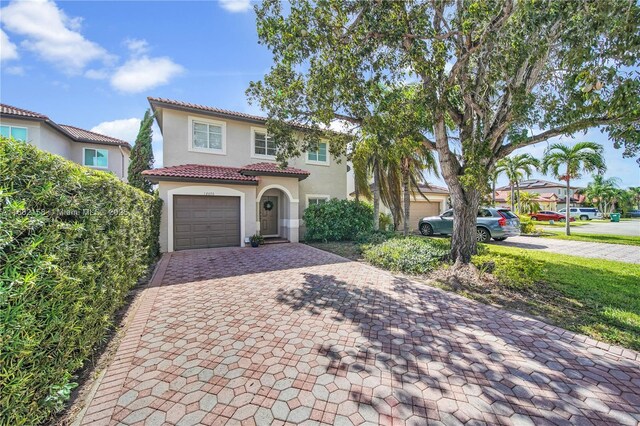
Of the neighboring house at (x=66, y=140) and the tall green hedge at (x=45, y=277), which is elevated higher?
the neighboring house at (x=66, y=140)

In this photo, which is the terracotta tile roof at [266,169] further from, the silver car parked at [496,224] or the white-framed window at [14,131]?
the white-framed window at [14,131]

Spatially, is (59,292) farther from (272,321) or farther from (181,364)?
(272,321)

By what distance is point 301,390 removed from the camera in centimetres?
308

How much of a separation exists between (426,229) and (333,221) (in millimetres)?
7516

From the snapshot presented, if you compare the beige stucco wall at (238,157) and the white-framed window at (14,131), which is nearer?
the beige stucco wall at (238,157)

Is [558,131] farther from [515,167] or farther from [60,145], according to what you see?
[60,145]

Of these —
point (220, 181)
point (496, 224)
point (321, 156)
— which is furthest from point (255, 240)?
point (496, 224)

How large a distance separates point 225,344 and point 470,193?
7.85 meters

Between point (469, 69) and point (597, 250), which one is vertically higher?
point (469, 69)

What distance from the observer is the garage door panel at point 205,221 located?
11.9 m

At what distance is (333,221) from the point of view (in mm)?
14734

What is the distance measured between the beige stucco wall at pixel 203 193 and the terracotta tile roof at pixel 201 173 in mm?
458

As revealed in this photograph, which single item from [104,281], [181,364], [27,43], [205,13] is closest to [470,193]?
[181,364]

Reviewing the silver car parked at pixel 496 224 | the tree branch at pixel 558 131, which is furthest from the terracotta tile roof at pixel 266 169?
the silver car parked at pixel 496 224
